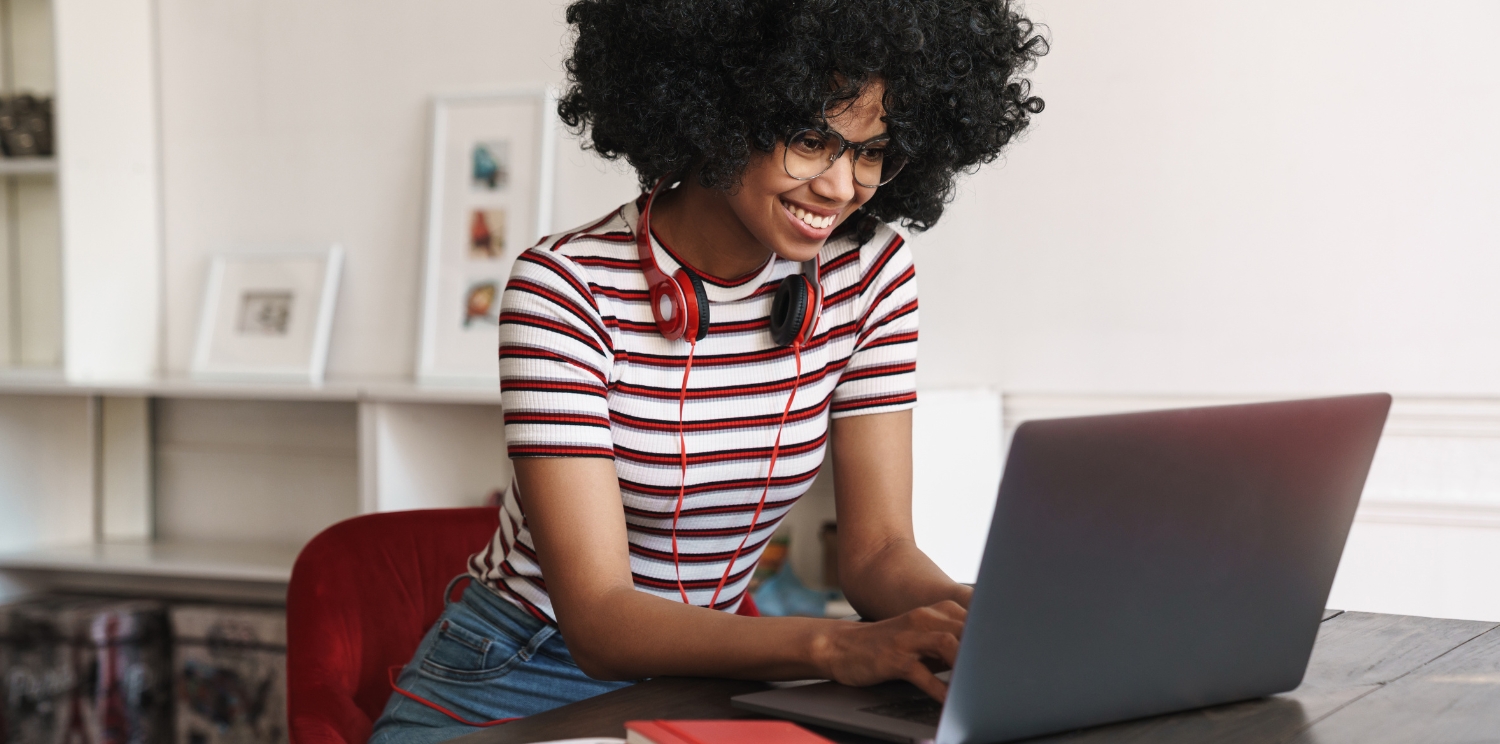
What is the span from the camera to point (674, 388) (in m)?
1.31

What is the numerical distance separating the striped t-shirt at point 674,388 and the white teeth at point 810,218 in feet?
0.41

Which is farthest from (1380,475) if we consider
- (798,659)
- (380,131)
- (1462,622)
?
(380,131)

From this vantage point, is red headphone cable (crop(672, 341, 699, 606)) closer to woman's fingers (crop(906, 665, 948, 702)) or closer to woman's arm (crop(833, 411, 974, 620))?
woman's arm (crop(833, 411, 974, 620))

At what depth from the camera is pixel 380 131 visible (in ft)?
9.85

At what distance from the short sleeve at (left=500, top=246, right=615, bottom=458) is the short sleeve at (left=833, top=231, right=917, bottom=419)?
305 millimetres

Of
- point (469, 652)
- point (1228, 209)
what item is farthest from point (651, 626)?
point (1228, 209)

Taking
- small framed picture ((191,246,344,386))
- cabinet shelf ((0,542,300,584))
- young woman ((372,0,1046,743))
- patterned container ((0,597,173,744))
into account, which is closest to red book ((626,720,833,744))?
young woman ((372,0,1046,743))

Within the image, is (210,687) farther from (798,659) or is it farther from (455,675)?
(798,659)

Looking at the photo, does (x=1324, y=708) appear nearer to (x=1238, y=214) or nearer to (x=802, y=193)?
(x=802, y=193)

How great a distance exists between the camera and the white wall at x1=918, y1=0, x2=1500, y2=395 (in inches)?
82.7

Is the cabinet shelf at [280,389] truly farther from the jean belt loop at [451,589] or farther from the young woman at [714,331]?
the young woman at [714,331]

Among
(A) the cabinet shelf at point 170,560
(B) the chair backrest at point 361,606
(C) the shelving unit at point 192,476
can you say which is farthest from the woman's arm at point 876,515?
(A) the cabinet shelf at point 170,560

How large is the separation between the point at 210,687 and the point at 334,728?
1747mm

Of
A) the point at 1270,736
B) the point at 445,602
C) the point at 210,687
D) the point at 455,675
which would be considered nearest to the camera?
the point at 1270,736
